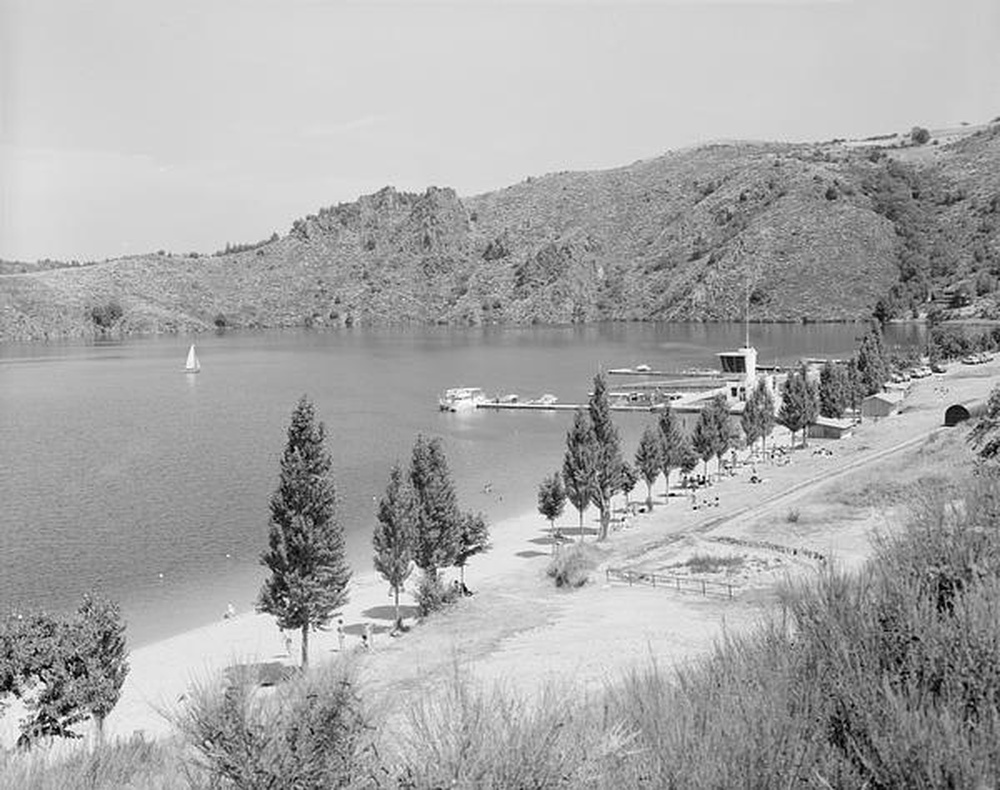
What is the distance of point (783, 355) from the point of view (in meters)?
104

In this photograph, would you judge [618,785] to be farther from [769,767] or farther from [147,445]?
[147,445]

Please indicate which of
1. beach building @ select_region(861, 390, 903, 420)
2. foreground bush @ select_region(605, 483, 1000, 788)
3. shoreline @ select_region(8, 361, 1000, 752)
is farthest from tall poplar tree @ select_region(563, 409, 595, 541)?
beach building @ select_region(861, 390, 903, 420)

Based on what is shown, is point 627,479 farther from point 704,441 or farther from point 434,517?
point 434,517

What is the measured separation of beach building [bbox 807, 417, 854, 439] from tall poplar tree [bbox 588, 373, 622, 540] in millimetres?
21662

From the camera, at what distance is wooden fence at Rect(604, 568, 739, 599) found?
69.3 feet

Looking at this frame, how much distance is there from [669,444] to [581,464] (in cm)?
809

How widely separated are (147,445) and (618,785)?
172 feet

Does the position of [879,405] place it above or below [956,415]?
below

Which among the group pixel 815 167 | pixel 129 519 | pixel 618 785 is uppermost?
pixel 815 167

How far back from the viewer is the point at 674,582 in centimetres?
2239

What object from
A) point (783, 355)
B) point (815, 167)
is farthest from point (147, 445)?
point (815, 167)

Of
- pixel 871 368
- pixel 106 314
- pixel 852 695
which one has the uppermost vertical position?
pixel 106 314

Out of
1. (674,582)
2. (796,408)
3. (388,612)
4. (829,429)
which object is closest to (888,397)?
(829,429)

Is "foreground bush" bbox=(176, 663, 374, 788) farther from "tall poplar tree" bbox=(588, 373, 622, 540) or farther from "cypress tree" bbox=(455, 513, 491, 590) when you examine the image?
"tall poplar tree" bbox=(588, 373, 622, 540)
